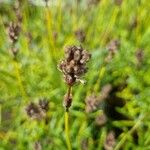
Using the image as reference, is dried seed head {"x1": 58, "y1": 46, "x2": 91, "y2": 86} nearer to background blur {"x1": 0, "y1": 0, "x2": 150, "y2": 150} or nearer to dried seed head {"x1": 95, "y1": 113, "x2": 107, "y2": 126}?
background blur {"x1": 0, "y1": 0, "x2": 150, "y2": 150}

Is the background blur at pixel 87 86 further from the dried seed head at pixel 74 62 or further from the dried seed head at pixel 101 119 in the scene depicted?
the dried seed head at pixel 74 62

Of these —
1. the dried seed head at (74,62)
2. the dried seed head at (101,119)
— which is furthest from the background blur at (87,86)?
the dried seed head at (74,62)

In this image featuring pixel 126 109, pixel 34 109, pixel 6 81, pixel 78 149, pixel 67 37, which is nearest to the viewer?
pixel 34 109

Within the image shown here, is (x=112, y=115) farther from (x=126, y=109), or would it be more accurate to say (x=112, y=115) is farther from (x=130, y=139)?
(x=130, y=139)

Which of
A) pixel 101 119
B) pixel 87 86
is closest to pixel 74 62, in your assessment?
pixel 101 119

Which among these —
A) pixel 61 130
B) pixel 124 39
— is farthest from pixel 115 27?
pixel 61 130

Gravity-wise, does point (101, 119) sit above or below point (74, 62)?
above

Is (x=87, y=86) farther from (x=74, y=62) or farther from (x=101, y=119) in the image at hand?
(x=74, y=62)

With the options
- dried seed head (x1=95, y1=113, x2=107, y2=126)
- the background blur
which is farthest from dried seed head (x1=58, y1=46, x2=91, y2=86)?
dried seed head (x1=95, y1=113, x2=107, y2=126)
